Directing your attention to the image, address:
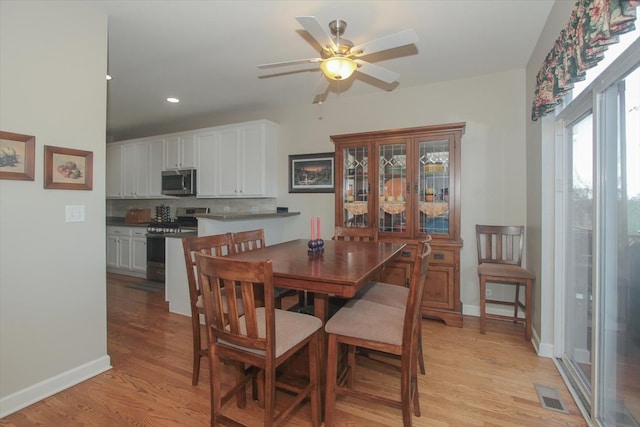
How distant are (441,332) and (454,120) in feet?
→ 7.44

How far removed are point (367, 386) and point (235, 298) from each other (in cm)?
128

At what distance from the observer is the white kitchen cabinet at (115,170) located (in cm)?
558

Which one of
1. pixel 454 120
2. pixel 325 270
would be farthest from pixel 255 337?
pixel 454 120

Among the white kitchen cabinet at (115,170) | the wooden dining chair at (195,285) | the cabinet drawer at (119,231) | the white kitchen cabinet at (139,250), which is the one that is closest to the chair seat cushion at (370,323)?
the wooden dining chair at (195,285)

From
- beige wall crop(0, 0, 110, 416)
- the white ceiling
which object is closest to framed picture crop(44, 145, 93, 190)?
beige wall crop(0, 0, 110, 416)

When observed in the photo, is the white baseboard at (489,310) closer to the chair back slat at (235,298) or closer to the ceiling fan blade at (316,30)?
the chair back slat at (235,298)

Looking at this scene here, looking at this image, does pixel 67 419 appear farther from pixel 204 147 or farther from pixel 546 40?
pixel 546 40

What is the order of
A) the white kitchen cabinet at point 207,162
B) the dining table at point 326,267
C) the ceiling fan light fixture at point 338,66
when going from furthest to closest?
the white kitchen cabinet at point 207,162 → the ceiling fan light fixture at point 338,66 → the dining table at point 326,267

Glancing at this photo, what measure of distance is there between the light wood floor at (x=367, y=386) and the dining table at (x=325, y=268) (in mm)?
609

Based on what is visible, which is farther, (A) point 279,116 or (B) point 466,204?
(A) point 279,116

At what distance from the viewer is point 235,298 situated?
1.35 meters

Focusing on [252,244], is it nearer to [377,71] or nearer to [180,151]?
[377,71]

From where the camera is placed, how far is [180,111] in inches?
181

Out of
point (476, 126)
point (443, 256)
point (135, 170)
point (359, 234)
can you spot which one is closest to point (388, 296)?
point (359, 234)
